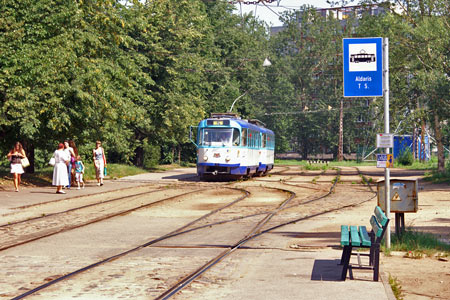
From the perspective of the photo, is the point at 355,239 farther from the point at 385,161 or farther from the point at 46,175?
the point at 46,175

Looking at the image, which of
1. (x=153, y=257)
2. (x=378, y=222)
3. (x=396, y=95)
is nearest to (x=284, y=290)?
(x=378, y=222)

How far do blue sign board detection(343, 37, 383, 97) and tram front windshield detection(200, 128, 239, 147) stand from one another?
23097 millimetres

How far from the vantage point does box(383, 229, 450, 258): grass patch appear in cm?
1055

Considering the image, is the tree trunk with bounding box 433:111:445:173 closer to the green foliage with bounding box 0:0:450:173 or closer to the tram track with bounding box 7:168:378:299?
the green foliage with bounding box 0:0:450:173

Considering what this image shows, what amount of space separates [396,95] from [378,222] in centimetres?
3450

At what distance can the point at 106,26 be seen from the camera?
28.8m

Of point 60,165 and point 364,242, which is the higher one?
point 60,165

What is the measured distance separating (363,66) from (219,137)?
23.5 m

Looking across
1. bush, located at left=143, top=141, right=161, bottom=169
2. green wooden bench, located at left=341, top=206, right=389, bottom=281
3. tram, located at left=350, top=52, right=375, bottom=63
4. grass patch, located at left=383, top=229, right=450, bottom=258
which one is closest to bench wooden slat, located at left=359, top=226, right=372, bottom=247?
green wooden bench, located at left=341, top=206, right=389, bottom=281

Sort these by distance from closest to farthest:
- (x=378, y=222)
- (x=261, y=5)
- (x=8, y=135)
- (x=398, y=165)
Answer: (x=378, y=222) < (x=261, y=5) < (x=8, y=135) < (x=398, y=165)

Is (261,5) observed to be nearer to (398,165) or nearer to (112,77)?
(112,77)

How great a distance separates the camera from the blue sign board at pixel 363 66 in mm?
10852

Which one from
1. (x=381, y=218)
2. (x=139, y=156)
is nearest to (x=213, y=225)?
(x=381, y=218)

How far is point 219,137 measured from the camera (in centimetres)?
3425
